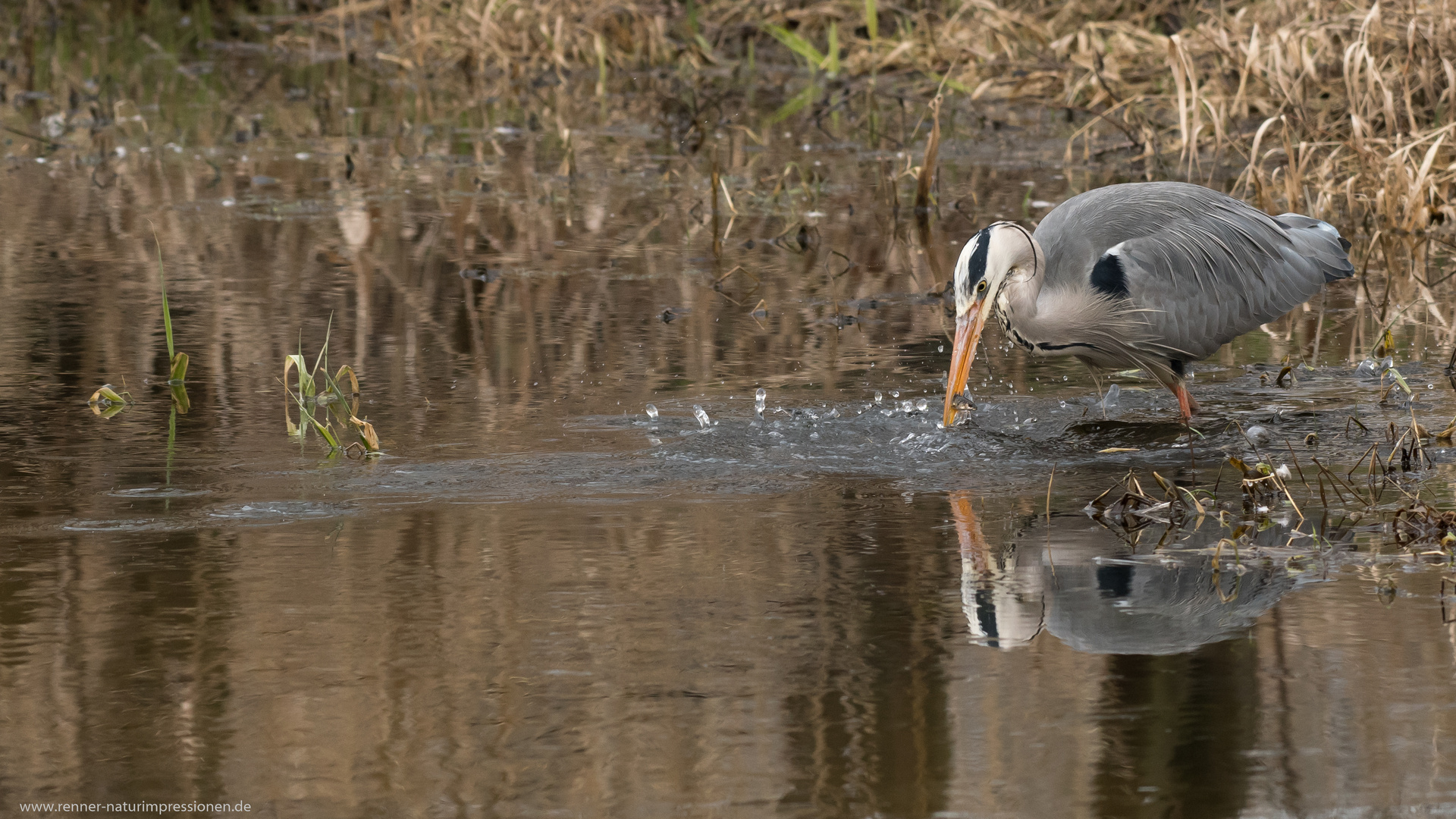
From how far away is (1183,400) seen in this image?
688 cm

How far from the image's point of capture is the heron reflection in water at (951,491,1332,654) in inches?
179

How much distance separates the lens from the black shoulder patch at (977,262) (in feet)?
20.7

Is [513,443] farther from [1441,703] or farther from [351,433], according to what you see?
[1441,703]

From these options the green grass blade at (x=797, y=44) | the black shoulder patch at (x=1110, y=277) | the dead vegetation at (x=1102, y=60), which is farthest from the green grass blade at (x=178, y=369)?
the green grass blade at (x=797, y=44)

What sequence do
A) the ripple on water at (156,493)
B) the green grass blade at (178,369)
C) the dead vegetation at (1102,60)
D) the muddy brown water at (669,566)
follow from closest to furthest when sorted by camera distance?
the muddy brown water at (669,566)
the ripple on water at (156,493)
the green grass blade at (178,369)
the dead vegetation at (1102,60)

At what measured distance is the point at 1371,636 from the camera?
4.48 metres

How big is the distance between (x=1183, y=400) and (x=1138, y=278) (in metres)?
0.46

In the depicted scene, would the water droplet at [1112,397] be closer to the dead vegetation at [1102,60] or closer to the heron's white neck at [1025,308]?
the heron's white neck at [1025,308]

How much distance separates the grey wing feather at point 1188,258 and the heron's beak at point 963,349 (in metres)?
0.45

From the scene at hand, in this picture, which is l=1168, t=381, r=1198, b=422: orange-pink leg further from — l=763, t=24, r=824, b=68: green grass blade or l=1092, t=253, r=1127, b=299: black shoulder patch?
l=763, t=24, r=824, b=68: green grass blade

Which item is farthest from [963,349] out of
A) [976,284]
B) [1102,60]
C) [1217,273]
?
[1102,60]

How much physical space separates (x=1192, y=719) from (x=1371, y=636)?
716 millimetres

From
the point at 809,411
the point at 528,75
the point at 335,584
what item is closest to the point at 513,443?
the point at 809,411

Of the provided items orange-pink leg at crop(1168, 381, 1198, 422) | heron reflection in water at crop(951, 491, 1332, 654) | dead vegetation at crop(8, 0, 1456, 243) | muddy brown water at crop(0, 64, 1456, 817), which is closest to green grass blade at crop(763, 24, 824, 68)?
dead vegetation at crop(8, 0, 1456, 243)
